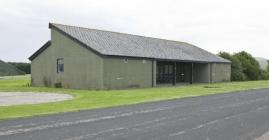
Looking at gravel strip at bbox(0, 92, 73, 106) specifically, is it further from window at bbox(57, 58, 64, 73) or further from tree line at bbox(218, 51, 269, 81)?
tree line at bbox(218, 51, 269, 81)

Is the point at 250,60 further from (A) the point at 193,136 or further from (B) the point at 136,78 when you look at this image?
(A) the point at 193,136

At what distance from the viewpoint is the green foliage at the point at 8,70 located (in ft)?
269

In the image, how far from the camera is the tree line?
53.7 m

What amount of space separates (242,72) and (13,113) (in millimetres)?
43927

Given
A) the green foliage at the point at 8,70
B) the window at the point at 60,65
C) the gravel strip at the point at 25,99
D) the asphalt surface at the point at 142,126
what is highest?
the window at the point at 60,65

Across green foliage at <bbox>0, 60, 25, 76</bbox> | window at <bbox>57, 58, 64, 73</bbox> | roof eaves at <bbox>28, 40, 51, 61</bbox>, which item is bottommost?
green foliage at <bbox>0, 60, 25, 76</bbox>

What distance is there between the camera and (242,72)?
55.3m

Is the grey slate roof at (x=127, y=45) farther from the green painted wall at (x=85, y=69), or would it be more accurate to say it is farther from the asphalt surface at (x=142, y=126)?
the asphalt surface at (x=142, y=126)

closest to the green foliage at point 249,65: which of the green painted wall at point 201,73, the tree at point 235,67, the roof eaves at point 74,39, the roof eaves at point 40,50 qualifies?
the tree at point 235,67

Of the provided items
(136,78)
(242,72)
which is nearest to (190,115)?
(136,78)

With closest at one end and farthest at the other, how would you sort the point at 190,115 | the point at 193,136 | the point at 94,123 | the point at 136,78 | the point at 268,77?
the point at 193,136 → the point at 94,123 → the point at 190,115 → the point at 136,78 → the point at 268,77

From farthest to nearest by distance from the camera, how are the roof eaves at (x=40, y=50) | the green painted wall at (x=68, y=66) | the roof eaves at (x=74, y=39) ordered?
the roof eaves at (x=40, y=50), the green painted wall at (x=68, y=66), the roof eaves at (x=74, y=39)

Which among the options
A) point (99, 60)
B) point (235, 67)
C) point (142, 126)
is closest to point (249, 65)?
point (235, 67)

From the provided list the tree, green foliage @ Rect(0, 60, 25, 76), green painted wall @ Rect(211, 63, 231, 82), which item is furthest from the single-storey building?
green foliage @ Rect(0, 60, 25, 76)
